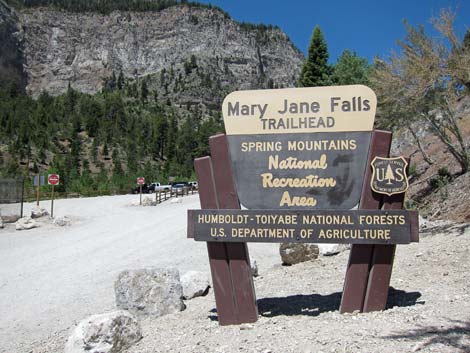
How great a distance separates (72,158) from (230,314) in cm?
6415

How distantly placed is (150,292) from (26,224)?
14.6m

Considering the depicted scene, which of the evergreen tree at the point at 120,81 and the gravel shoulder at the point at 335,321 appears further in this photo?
the evergreen tree at the point at 120,81

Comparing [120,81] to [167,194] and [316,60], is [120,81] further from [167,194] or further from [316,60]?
[316,60]

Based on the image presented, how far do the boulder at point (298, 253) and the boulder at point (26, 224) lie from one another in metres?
13.5

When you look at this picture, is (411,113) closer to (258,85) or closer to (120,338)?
(120,338)

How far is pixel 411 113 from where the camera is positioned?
14016mm

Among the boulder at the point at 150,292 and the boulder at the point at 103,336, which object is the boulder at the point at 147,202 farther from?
the boulder at the point at 103,336

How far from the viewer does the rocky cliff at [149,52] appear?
5433 inches

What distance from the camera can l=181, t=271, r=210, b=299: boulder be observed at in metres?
7.22

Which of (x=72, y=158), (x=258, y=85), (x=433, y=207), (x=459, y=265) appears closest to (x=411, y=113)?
(x=433, y=207)

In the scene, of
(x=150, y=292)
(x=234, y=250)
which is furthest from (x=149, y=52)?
(x=234, y=250)

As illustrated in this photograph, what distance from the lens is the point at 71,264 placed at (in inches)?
457

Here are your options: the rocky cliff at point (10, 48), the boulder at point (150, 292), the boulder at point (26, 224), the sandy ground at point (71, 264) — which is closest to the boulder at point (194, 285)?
the boulder at point (150, 292)

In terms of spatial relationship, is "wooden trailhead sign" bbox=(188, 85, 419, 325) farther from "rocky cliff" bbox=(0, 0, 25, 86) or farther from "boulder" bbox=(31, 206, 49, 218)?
"rocky cliff" bbox=(0, 0, 25, 86)
